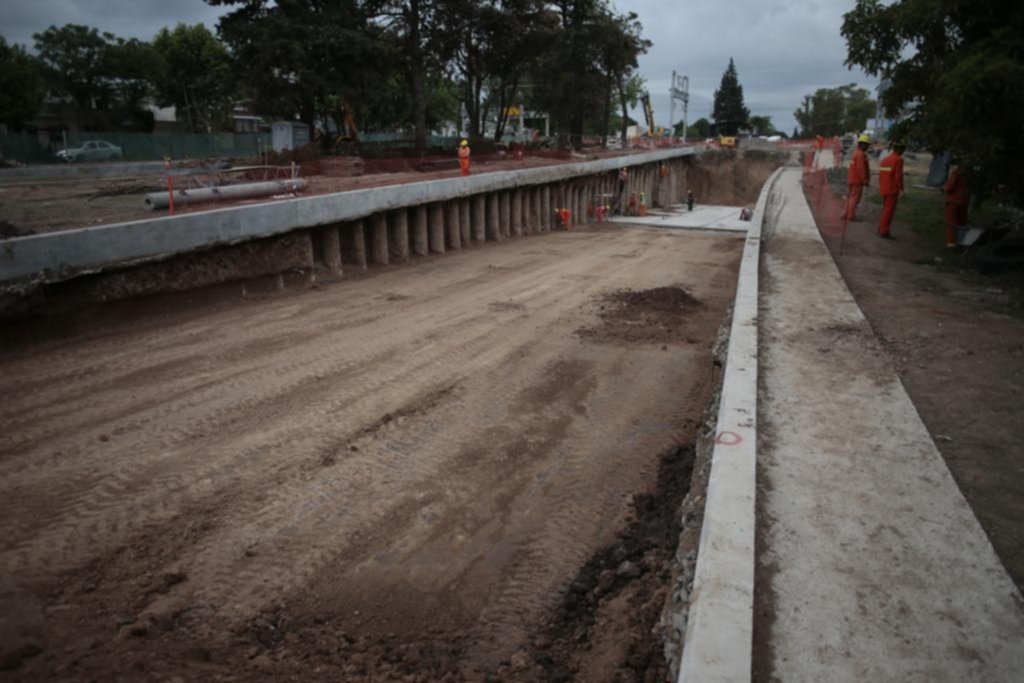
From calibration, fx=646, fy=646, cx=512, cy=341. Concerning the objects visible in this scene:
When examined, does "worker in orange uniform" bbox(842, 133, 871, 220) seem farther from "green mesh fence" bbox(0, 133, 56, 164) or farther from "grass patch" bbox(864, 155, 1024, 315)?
"green mesh fence" bbox(0, 133, 56, 164)

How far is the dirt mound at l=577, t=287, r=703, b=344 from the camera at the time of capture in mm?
9234

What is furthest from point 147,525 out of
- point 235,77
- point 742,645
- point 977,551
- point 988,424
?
point 235,77

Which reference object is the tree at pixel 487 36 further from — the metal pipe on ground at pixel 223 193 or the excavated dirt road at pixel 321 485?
the excavated dirt road at pixel 321 485

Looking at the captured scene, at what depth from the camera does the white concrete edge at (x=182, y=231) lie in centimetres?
790

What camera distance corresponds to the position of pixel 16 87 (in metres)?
37.0

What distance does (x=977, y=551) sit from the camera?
3232mm

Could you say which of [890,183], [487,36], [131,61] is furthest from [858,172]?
[131,61]

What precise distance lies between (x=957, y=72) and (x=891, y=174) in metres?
5.84

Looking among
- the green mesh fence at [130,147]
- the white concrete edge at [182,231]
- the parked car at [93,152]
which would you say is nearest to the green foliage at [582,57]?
the green mesh fence at [130,147]

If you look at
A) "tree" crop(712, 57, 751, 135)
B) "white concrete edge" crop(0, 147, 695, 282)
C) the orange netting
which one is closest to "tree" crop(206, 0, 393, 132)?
"white concrete edge" crop(0, 147, 695, 282)

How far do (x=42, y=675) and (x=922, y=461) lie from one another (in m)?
5.14

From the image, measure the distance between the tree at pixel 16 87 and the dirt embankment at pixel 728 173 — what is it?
44.2 meters

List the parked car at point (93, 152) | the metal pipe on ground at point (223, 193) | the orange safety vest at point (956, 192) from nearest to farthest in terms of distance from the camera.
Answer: the metal pipe on ground at point (223, 193) < the orange safety vest at point (956, 192) < the parked car at point (93, 152)

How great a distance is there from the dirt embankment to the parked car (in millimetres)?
38723
